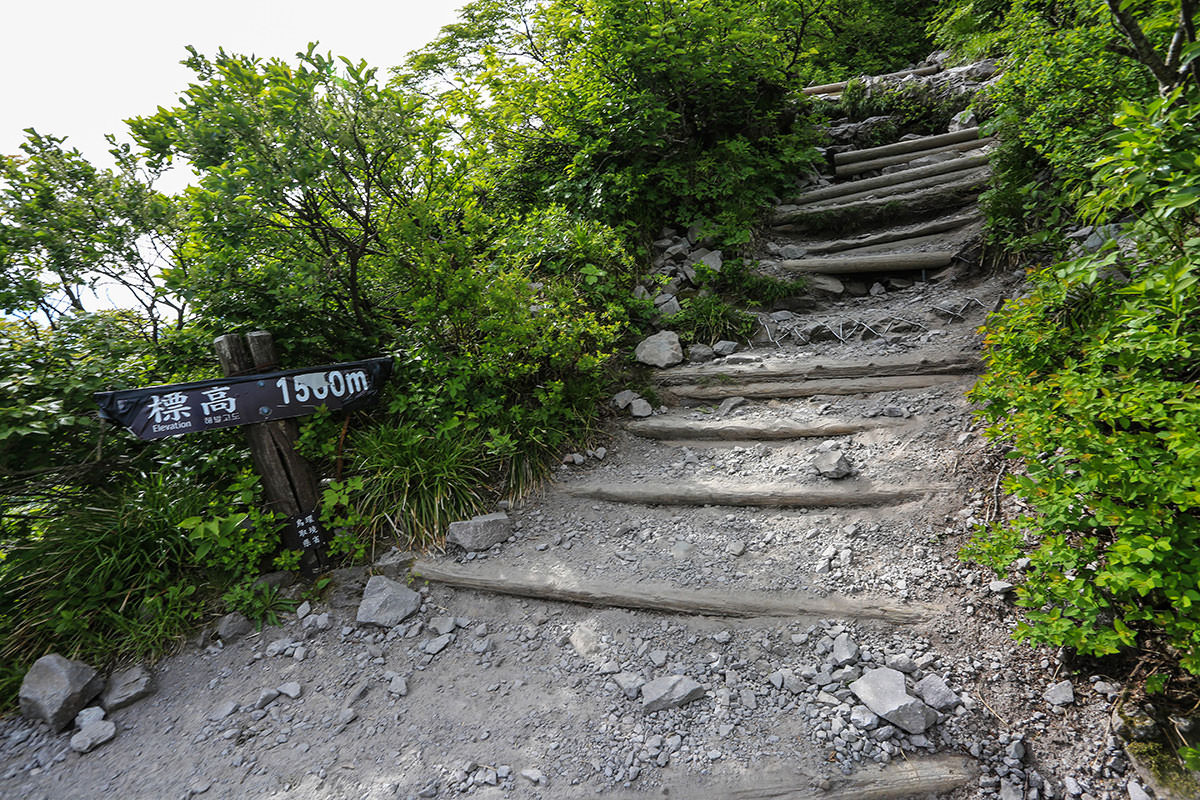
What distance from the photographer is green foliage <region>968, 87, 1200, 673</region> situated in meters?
1.62

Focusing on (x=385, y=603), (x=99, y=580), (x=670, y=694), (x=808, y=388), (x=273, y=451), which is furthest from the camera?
(x=808, y=388)

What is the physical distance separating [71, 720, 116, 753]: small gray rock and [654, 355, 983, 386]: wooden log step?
13.0ft

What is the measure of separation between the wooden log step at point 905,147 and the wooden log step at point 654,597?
6331 mm

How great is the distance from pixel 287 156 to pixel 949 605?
169 inches

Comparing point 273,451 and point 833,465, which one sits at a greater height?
point 273,451

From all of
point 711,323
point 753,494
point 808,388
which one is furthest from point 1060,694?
point 711,323

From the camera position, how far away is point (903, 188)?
5.93 meters

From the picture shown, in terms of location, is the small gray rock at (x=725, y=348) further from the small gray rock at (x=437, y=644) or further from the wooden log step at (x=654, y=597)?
the small gray rock at (x=437, y=644)

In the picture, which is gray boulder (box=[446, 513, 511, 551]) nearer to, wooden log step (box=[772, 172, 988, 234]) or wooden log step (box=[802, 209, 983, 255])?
wooden log step (box=[802, 209, 983, 255])

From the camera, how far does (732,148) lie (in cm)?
597

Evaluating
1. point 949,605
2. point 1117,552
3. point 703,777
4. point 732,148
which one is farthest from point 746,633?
point 732,148

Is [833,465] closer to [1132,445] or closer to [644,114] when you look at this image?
[1132,445]

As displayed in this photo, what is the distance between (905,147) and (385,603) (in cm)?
774

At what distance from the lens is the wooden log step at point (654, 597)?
8.08 feet
